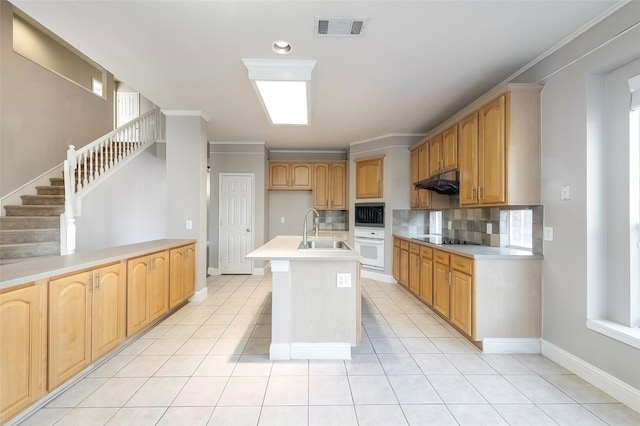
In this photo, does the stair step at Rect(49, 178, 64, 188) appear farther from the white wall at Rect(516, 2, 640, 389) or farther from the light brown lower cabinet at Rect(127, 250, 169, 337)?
the white wall at Rect(516, 2, 640, 389)

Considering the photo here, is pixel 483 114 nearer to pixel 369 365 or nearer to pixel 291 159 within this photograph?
pixel 369 365

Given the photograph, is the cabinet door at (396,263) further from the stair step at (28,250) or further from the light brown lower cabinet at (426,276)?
the stair step at (28,250)

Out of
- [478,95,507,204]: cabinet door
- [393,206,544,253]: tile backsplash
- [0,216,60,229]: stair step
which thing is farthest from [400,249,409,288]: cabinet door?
[0,216,60,229]: stair step

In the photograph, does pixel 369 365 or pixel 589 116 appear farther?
pixel 369 365

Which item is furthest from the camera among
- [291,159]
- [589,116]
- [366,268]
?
[291,159]

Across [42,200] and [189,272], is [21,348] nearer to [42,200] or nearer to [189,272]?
[189,272]

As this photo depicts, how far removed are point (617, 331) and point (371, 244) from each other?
10.9 feet

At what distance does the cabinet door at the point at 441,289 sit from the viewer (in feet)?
9.41

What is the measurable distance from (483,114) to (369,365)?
256 cm

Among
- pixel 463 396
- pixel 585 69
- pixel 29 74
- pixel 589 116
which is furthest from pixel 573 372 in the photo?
pixel 29 74

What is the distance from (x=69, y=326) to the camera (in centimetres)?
177

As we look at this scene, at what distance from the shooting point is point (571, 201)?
81.8 inches

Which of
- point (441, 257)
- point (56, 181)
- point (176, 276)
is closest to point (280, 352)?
point (176, 276)

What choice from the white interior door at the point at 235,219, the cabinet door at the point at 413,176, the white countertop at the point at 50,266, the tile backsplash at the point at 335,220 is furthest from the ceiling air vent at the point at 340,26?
the tile backsplash at the point at 335,220
